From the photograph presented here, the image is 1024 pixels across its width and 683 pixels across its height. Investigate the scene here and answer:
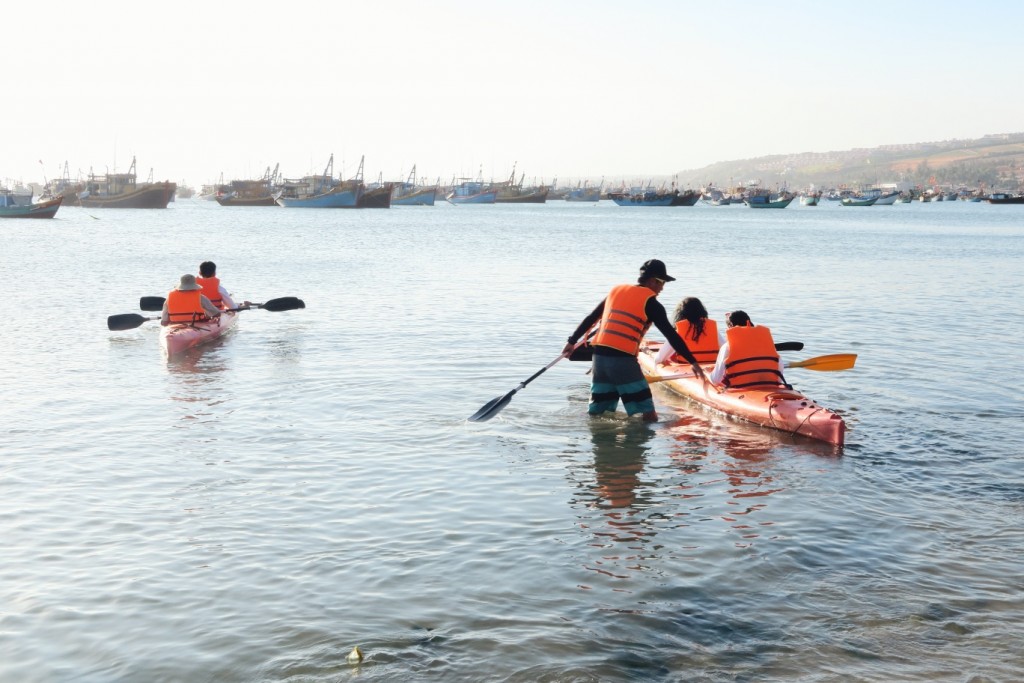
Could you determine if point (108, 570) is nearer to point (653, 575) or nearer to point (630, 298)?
point (653, 575)

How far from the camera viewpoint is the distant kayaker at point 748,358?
14.2m

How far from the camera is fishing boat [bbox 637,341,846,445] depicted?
1300cm

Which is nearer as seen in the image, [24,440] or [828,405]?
[24,440]

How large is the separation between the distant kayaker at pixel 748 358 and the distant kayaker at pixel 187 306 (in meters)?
11.6

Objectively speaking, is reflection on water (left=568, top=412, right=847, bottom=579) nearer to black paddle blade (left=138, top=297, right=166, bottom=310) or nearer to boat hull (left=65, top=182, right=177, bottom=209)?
black paddle blade (left=138, top=297, right=166, bottom=310)

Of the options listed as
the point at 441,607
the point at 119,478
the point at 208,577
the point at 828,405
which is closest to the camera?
the point at 441,607

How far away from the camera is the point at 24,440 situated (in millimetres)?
12922

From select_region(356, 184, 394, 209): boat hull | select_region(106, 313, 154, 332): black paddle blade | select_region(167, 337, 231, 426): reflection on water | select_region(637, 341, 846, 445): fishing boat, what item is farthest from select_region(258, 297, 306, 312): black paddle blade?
select_region(356, 184, 394, 209): boat hull

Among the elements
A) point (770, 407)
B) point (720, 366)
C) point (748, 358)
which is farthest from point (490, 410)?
point (770, 407)

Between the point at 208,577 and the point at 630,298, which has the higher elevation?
the point at 630,298

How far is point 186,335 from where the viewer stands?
20547 millimetres

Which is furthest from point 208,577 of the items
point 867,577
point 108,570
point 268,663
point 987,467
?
point 987,467

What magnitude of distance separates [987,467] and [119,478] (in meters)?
9.93

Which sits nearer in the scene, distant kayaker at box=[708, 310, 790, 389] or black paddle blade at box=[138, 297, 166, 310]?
distant kayaker at box=[708, 310, 790, 389]
